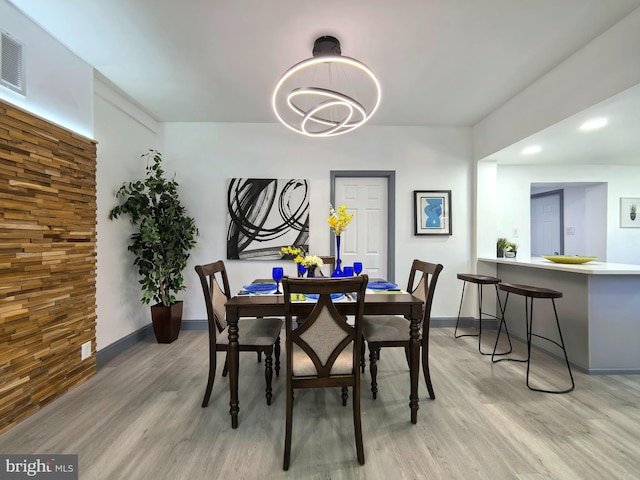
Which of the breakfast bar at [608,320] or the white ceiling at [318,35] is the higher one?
the white ceiling at [318,35]

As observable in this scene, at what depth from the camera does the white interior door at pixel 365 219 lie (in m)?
3.90

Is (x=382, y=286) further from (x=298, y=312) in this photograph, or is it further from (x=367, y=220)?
(x=367, y=220)

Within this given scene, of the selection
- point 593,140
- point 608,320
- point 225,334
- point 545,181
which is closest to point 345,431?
point 225,334

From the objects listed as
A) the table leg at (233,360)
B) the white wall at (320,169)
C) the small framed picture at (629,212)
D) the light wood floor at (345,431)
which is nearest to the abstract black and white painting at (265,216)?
the white wall at (320,169)

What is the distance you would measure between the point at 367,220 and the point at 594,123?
238 cm

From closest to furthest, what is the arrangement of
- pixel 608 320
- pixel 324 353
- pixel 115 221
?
pixel 324 353
pixel 608 320
pixel 115 221

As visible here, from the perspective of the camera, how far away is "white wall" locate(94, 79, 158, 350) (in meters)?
2.75

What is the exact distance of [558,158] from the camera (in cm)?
362

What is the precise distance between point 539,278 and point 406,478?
2.66m

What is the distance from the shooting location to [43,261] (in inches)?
79.0

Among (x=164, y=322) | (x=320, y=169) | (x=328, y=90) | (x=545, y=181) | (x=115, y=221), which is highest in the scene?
(x=328, y=90)

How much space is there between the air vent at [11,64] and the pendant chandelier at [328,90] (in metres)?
1.63

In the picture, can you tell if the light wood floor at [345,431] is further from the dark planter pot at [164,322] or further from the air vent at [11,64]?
the air vent at [11,64]

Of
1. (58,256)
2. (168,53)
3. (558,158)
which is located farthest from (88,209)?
(558,158)
